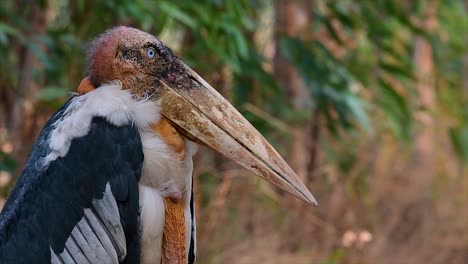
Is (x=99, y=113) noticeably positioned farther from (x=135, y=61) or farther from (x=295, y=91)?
(x=295, y=91)

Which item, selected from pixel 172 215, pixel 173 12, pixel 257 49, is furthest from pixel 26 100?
pixel 172 215

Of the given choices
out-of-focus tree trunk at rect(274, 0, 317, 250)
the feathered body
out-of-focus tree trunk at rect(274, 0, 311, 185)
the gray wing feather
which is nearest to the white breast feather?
the feathered body

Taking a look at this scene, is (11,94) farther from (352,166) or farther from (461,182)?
(461,182)

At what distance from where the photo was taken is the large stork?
3340 mm

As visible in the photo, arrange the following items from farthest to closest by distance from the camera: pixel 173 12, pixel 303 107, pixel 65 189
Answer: pixel 303 107 < pixel 173 12 < pixel 65 189

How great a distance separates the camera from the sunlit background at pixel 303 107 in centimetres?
584

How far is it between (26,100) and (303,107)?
2.26 m

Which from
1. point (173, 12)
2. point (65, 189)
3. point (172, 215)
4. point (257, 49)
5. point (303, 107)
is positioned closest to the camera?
point (65, 189)

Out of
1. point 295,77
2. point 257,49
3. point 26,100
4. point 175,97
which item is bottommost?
point 175,97

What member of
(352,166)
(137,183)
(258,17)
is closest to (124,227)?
(137,183)

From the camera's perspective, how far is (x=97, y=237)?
336 centimetres

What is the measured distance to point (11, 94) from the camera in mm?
6301

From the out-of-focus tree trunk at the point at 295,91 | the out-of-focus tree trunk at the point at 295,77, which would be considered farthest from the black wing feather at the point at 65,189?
the out-of-focus tree trunk at the point at 295,77

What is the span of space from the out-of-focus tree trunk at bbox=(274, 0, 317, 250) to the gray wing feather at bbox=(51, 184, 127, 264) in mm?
3674
